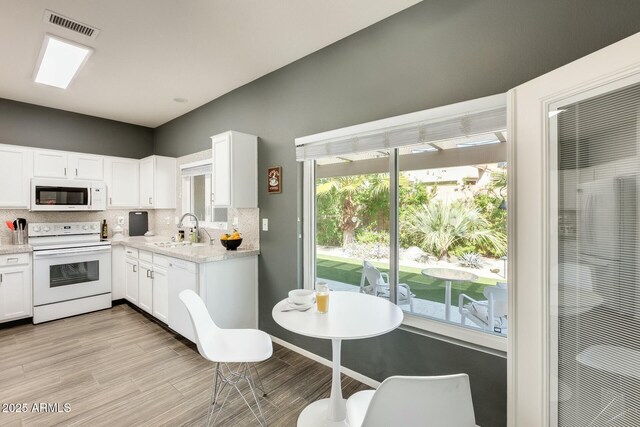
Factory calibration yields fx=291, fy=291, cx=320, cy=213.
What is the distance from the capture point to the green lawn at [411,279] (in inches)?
76.4

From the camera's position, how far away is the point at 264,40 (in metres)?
2.48

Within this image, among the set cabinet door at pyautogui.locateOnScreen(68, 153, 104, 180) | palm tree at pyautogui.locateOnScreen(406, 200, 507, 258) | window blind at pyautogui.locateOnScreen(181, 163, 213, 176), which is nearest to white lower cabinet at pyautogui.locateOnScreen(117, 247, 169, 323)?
cabinet door at pyautogui.locateOnScreen(68, 153, 104, 180)

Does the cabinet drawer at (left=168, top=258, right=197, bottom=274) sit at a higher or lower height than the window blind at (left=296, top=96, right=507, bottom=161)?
lower

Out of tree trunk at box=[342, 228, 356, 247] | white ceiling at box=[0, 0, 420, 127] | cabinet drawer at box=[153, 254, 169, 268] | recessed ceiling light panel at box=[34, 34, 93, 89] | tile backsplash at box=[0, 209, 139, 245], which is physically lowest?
cabinet drawer at box=[153, 254, 169, 268]

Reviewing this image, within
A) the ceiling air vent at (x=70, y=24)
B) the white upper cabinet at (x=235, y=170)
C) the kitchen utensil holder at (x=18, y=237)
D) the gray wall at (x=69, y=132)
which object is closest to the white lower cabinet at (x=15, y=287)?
the kitchen utensil holder at (x=18, y=237)

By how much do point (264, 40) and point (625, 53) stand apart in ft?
7.61

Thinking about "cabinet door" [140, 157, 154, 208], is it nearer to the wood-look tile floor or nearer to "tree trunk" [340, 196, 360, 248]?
the wood-look tile floor

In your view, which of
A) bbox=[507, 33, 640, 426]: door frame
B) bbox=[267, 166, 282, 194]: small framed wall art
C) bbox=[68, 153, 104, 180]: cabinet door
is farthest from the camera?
bbox=[68, 153, 104, 180]: cabinet door

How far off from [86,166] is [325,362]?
4.28m

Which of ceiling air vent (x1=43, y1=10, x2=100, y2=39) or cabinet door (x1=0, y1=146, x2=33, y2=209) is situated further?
cabinet door (x1=0, y1=146, x2=33, y2=209)

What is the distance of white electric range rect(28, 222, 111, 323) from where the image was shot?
350cm

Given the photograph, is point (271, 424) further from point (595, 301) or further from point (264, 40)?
point (264, 40)

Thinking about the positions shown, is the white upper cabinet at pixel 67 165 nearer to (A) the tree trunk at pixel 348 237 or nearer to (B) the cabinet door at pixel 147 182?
(B) the cabinet door at pixel 147 182

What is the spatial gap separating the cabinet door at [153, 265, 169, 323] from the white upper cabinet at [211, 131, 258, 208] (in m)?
1.03
